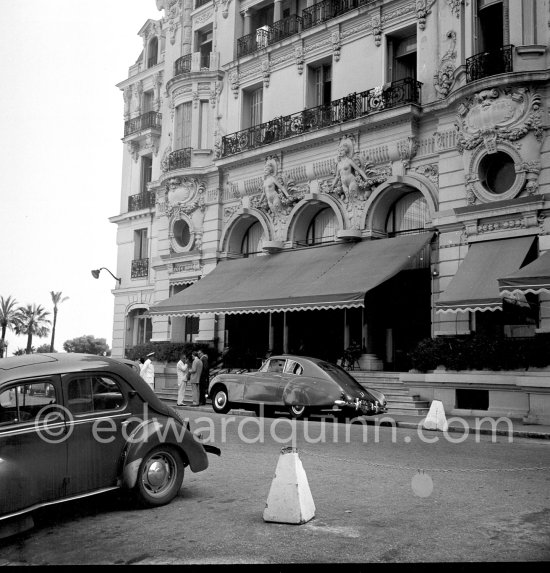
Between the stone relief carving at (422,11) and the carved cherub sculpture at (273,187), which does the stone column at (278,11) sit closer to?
the carved cherub sculpture at (273,187)

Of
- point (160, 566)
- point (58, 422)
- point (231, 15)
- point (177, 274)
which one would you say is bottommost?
point (160, 566)

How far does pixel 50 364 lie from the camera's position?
20.8ft

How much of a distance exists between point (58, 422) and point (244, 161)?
21.3 m

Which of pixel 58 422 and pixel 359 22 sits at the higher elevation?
pixel 359 22

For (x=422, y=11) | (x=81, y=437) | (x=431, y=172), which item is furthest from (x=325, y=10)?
(x=81, y=437)

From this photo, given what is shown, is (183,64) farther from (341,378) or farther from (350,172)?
(341,378)

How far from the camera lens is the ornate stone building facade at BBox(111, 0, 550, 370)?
61.2ft

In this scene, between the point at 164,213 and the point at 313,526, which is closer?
the point at 313,526

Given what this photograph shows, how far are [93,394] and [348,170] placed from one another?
57.3 feet

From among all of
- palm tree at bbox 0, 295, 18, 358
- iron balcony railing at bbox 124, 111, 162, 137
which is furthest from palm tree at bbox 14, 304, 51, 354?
iron balcony railing at bbox 124, 111, 162, 137

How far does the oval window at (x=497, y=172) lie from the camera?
63.0 ft

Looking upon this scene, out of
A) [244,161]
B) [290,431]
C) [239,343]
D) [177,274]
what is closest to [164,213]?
[177,274]

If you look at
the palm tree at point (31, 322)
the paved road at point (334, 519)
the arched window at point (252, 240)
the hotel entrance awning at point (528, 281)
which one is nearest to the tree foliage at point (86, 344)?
the palm tree at point (31, 322)

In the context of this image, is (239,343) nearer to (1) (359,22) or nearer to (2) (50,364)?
(1) (359,22)
